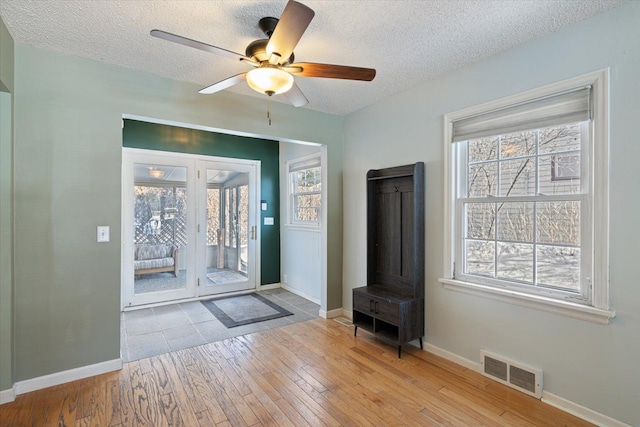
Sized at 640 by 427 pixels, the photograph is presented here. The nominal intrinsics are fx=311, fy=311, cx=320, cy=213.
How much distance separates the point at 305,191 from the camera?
16.4 feet

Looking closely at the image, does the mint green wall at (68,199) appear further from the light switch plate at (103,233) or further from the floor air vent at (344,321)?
the floor air vent at (344,321)

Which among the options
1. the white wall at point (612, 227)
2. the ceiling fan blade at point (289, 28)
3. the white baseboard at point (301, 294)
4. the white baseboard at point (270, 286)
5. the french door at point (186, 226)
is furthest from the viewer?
the white baseboard at point (270, 286)

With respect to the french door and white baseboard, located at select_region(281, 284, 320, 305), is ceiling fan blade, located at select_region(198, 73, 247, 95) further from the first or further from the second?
white baseboard, located at select_region(281, 284, 320, 305)

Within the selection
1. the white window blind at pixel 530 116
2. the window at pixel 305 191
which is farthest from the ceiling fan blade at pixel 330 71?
the window at pixel 305 191

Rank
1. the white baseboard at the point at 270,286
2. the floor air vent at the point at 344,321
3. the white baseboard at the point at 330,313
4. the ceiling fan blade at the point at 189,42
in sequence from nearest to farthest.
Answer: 1. the ceiling fan blade at the point at 189,42
2. the floor air vent at the point at 344,321
3. the white baseboard at the point at 330,313
4. the white baseboard at the point at 270,286

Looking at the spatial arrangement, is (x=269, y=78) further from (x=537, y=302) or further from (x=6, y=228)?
(x=537, y=302)

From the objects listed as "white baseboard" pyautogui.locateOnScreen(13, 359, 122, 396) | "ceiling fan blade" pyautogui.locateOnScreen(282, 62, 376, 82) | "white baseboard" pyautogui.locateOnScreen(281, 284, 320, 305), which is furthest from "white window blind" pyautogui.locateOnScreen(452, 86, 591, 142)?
"white baseboard" pyautogui.locateOnScreen(13, 359, 122, 396)

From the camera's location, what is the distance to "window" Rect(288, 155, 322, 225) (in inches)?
188

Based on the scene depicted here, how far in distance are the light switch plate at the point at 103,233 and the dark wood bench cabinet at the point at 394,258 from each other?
238 centimetres

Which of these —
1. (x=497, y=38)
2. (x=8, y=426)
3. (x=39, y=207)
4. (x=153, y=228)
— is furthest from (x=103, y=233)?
(x=497, y=38)

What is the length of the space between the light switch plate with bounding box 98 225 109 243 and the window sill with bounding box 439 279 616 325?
2.99 m

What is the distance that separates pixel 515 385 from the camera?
2.35 metres

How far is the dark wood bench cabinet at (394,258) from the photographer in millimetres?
2967

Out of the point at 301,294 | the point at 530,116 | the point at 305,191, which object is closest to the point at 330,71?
the point at 530,116
